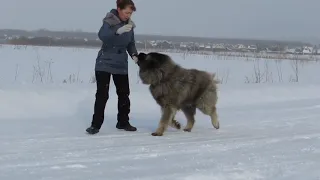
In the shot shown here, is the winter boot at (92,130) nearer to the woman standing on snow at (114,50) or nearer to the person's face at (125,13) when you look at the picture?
the woman standing on snow at (114,50)

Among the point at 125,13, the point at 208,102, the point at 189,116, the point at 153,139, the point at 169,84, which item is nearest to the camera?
the point at 153,139

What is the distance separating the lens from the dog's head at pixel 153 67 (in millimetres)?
5879

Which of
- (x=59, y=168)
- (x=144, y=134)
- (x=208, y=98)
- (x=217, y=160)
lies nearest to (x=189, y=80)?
(x=208, y=98)

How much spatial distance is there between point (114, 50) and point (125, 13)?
52 centimetres

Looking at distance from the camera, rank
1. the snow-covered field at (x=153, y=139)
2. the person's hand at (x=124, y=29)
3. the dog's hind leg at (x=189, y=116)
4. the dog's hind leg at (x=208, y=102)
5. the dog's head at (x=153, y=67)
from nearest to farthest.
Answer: the snow-covered field at (x=153, y=139) → the person's hand at (x=124, y=29) → the dog's head at (x=153, y=67) → the dog's hind leg at (x=208, y=102) → the dog's hind leg at (x=189, y=116)

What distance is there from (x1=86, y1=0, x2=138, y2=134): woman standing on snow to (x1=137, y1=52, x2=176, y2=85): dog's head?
5.8 inches

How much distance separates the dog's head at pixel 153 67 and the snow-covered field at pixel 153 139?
0.79 meters

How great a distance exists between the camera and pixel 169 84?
5.92 metres

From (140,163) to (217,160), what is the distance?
741 mm

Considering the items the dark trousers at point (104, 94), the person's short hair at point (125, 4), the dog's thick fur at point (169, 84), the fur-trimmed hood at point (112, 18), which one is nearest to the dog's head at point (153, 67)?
the dog's thick fur at point (169, 84)

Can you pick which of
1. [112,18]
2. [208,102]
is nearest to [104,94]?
[112,18]

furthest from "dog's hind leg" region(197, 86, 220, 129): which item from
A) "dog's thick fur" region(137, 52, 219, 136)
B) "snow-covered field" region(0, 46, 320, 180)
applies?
"snow-covered field" region(0, 46, 320, 180)

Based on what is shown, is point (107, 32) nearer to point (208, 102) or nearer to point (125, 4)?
point (125, 4)

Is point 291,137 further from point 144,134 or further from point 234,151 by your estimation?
point 144,134
